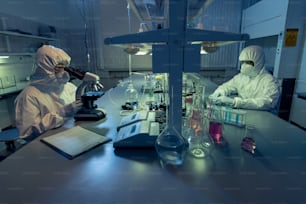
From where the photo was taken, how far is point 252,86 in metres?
2.11

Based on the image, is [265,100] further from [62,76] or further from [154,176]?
[62,76]

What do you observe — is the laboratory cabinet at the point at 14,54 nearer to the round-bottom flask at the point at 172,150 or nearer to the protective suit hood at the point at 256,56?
the round-bottom flask at the point at 172,150

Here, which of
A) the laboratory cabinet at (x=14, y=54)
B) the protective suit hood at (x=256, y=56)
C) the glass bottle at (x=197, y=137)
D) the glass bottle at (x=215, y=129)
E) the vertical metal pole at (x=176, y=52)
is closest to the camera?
the vertical metal pole at (x=176, y=52)

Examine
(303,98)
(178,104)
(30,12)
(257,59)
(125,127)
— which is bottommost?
(303,98)

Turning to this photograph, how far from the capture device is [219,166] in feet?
2.34

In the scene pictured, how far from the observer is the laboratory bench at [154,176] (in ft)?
1.86

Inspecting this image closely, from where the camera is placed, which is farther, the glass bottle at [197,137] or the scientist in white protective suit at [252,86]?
the scientist in white protective suit at [252,86]

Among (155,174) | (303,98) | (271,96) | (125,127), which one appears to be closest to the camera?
(155,174)

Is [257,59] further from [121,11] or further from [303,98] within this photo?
[121,11]

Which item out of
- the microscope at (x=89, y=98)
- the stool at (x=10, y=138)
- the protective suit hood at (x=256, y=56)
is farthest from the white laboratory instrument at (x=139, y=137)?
the protective suit hood at (x=256, y=56)

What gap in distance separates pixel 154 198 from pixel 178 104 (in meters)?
0.37

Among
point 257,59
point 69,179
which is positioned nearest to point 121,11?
point 257,59

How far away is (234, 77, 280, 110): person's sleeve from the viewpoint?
155 cm

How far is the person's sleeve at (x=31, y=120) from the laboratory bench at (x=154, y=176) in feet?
0.96
